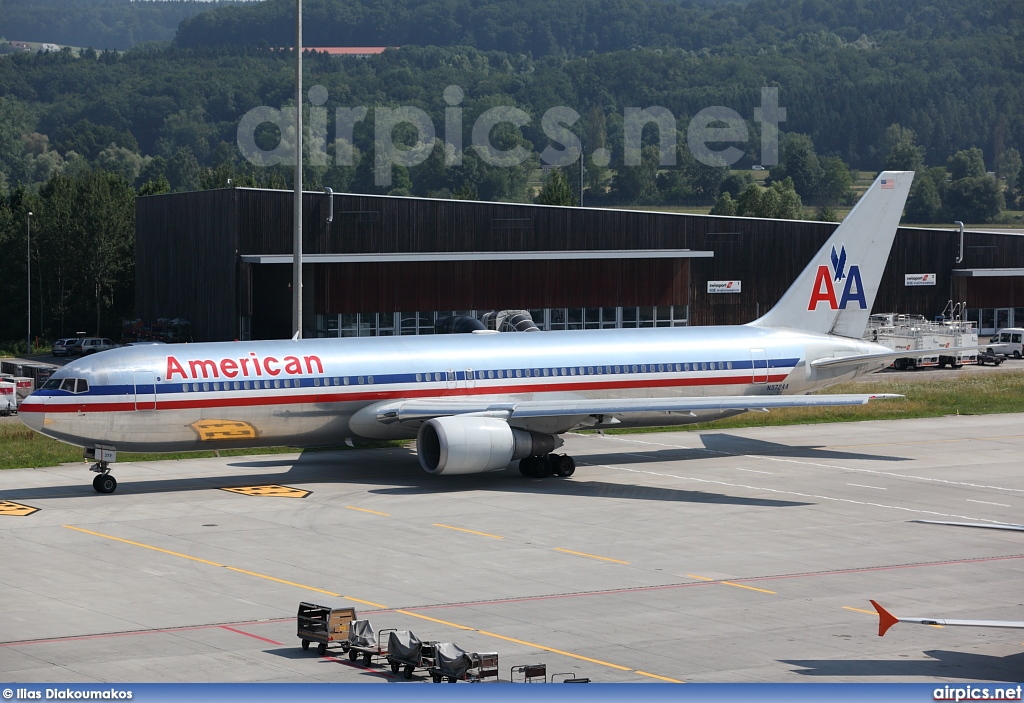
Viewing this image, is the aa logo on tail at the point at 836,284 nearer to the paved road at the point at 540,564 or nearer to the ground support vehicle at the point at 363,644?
the paved road at the point at 540,564

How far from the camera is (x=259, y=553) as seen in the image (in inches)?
1307

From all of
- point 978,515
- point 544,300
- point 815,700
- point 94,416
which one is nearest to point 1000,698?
point 815,700

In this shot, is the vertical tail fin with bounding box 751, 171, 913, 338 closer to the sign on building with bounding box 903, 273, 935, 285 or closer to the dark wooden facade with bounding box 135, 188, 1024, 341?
the dark wooden facade with bounding box 135, 188, 1024, 341

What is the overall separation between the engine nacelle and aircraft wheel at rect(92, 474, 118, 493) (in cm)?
926

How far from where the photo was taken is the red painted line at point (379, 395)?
39.7m

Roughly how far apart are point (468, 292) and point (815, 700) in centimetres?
7026

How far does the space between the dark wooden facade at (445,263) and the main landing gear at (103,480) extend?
34431 mm

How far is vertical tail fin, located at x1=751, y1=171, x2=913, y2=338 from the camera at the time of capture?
170 ft

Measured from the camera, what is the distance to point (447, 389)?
4453 cm

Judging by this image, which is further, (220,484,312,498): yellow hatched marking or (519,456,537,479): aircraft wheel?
(519,456,537,479): aircraft wheel

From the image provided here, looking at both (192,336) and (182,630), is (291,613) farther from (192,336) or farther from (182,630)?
(192,336)

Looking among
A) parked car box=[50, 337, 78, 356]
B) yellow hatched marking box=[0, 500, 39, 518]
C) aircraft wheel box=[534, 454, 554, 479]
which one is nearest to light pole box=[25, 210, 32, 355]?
parked car box=[50, 337, 78, 356]

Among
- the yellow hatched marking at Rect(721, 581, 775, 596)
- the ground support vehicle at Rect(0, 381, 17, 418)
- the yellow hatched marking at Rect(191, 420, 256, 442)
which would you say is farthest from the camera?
the ground support vehicle at Rect(0, 381, 17, 418)

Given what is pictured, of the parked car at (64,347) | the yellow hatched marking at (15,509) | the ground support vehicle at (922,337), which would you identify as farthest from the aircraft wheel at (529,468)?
the parked car at (64,347)
